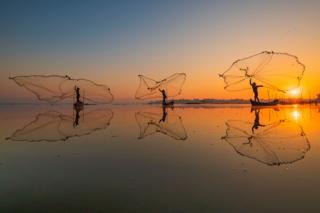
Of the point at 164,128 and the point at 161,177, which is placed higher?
the point at 164,128

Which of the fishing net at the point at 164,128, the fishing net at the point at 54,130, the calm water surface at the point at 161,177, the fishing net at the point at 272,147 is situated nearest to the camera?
the calm water surface at the point at 161,177

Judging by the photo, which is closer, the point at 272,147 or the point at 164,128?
the point at 272,147

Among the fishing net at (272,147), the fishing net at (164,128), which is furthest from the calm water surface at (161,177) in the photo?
the fishing net at (164,128)

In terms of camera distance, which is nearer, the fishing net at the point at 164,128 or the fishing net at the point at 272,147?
the fishing net at the point at 272,147

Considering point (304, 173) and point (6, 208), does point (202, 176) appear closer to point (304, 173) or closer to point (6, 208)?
point (304, 173)

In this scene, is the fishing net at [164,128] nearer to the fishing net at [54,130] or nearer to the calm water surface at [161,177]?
the fishing net at [54,130]

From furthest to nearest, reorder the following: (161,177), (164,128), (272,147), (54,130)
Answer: (164,128) → (54,130) → (272,147) → (161,177)

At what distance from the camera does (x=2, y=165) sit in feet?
34.3

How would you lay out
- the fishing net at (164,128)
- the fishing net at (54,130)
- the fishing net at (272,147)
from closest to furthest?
1. the fishing net at (272,147)
2. the fishing net at (54,130)
3. the fishing net at (164,128)

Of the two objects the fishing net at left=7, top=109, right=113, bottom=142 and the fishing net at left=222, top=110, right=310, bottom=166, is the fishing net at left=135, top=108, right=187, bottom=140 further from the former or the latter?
the fishing net at left=222, top=110, right=310, bottom=166

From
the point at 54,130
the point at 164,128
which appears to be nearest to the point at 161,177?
the point at 164,128

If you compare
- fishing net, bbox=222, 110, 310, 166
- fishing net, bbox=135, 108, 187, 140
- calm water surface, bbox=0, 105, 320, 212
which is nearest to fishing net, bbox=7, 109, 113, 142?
calm water surface, bbox=0, 105, 320, 212

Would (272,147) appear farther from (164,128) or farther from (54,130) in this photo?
(54,130)

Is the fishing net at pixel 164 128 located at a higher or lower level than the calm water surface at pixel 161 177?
higher
